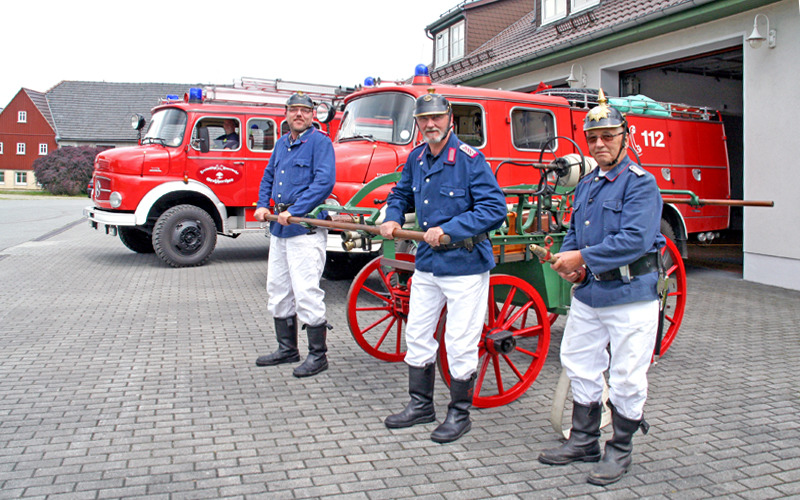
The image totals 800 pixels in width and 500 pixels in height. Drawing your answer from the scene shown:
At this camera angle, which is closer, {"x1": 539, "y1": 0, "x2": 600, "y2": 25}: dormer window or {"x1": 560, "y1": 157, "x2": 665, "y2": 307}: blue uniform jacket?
{"x1": 560, "y1": 157, "x2": 665, "y2": 307}: blue uniform jacket

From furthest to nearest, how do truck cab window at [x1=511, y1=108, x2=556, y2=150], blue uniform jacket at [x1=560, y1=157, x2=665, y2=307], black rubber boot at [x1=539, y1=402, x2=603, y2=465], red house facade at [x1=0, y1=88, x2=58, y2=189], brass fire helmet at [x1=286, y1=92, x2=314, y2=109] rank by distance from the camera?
red house facade at [x1=0, y1=88, x2=58, y2=189] < truck cab window at [x1=511, y1=108, x2=556, y2=150] < brass fire helmet at [x1=286, y1=92, x2=314, y2=109] < black rubber boot at [x1=539, y1=402, x2=603, y2=465] < blue uniform jacket at [x1=560, y1=157, x2=665, y2=307]

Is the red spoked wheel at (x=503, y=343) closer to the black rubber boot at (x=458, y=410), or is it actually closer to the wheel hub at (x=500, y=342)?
the wheel hub at (x=500, y=342)

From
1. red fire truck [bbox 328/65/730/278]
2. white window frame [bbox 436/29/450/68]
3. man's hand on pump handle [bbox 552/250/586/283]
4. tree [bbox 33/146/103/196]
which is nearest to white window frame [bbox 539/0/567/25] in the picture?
red fire truck [bbox 328/65/730/278]

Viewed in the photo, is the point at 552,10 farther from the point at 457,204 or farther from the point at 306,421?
the point at 306,421

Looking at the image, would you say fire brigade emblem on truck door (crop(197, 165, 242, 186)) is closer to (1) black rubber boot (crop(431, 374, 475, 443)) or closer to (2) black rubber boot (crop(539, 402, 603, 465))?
(1) black rubber boot (crop(431, 374, 475, 443))

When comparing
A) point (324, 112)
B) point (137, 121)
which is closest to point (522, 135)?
point (324, 112)

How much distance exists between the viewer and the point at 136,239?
41.4ft

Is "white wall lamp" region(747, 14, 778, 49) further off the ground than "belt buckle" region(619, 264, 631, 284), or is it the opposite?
"white wall lamp" region(747, 14, 778, 49)

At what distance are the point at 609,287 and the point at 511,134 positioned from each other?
5546 millimetres

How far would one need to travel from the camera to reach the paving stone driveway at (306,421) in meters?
3.38

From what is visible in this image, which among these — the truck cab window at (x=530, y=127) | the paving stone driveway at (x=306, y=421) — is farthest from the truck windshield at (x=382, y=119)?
the paving stone driveway at (x=306, y=421)

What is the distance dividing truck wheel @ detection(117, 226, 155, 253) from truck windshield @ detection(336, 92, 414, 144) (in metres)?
5.57

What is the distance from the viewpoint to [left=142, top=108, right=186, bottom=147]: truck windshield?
36.6 feet

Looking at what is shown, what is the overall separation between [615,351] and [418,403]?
1.30 metres
